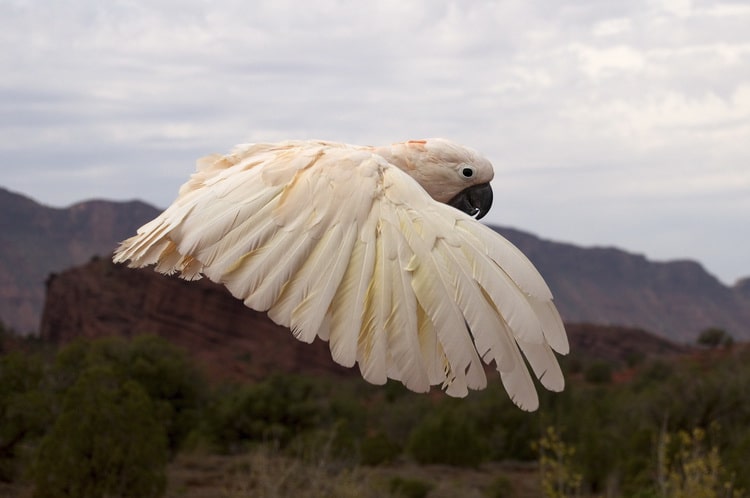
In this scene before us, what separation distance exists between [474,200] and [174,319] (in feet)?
Answer: 175

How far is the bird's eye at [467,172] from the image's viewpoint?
5125 millimetres

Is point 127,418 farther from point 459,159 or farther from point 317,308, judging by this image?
point 317,308

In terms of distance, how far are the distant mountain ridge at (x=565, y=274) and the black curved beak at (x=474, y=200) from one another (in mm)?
73553

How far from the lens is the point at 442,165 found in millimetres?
5070

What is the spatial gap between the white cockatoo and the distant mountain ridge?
74980mm

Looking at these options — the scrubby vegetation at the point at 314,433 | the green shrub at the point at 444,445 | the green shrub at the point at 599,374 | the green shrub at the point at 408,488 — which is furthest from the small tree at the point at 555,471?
the green shrub at the point at 599,374

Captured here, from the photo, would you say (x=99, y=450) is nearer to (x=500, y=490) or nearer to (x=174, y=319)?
(x=500, y=490)

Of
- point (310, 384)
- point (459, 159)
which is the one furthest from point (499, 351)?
point (310, 384)

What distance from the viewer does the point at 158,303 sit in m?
57.2

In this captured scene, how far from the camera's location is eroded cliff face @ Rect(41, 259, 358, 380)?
55.9 metres

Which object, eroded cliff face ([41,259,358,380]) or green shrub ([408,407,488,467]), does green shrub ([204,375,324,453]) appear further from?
eroded cliff face ([41,259,358,380])

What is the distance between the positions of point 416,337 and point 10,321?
8125 cm

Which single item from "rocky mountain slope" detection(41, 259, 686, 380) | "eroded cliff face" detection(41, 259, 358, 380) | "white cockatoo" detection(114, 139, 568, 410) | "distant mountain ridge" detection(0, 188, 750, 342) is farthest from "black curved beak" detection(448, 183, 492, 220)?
"distant mountain ridge" detection(0, 188, 750, 342)

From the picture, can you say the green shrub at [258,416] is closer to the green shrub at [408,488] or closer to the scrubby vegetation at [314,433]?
the scrubby vegetation at [314,433]
